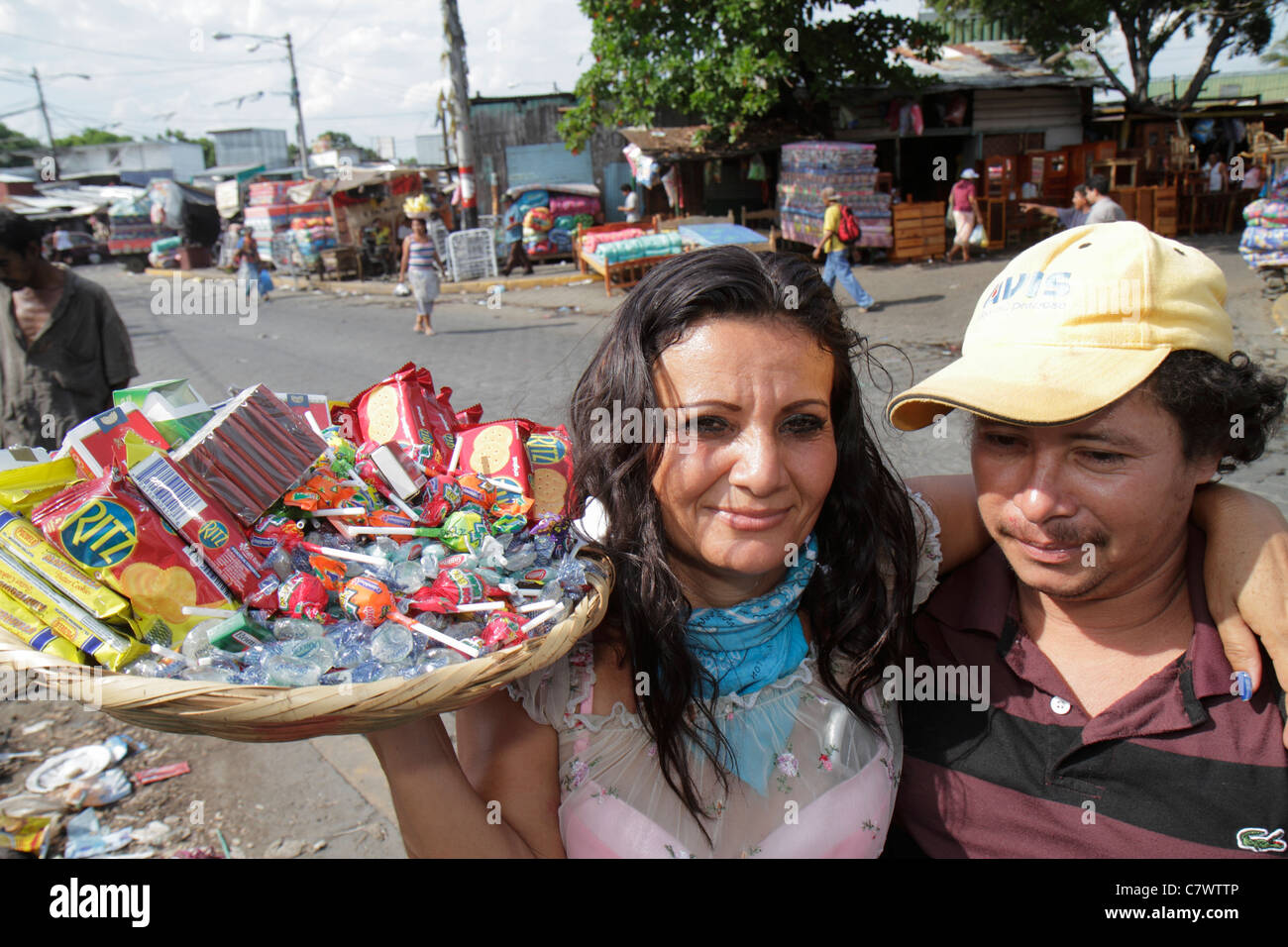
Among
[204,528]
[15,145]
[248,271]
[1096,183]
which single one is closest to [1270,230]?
[1096,183]

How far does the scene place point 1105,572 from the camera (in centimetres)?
138

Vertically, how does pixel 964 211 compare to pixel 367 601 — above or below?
above

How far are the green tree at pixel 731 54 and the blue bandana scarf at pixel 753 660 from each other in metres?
13.3

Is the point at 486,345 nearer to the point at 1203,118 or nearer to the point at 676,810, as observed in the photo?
the point at 676,810

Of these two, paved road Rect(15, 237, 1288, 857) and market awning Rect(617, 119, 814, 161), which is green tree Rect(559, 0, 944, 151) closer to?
market awning Rect(617, 119, 814, 161)

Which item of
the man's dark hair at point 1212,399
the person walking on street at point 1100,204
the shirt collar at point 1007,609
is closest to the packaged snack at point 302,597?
the shirt collar at point 1007,609

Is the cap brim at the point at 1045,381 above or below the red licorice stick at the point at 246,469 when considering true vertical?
above

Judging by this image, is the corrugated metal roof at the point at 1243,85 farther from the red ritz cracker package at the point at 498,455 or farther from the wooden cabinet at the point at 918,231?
the red ritz cracker package at the point at 498,455

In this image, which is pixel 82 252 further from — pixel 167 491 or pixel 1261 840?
pixel 1261 840

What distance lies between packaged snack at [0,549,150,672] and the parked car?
36.6 metres

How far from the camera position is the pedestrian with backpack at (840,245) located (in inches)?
428

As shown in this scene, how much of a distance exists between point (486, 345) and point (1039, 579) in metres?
10.2

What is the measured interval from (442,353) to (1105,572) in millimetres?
10099

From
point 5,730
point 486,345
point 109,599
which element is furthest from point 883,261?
point 109,599
